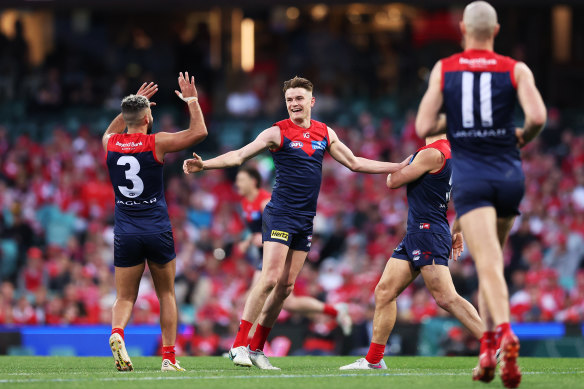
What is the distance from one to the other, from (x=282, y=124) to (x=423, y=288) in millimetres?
8103

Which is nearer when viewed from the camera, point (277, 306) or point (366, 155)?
point (277, 306)

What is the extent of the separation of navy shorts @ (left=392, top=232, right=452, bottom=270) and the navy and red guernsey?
1.05 meters

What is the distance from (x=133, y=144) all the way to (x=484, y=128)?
3339 millimetres

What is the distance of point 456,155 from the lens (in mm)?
7297

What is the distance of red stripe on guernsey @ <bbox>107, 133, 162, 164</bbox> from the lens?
28.9ft

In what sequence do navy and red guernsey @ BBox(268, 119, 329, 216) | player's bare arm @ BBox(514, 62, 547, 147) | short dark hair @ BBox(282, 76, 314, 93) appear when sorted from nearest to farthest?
player's bare arm @ BBox(514, 62, 547, 147)
navy and red guernsey @ BBox(268, 119, 329, 216)
short dark hair @ BBox(282, 76, 314, 93)

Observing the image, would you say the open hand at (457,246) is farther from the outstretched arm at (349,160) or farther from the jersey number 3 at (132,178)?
the jersey number 3 at (132,178)

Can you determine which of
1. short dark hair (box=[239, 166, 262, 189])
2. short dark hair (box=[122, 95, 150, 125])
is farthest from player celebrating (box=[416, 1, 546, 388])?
short dark hair (box=[239, 166, 262, 189])

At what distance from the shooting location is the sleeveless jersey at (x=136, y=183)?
8.81 meters

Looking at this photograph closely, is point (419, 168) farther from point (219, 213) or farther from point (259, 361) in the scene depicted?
point (219, 213)

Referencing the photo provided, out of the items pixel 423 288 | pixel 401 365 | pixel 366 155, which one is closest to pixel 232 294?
pixel 423 288

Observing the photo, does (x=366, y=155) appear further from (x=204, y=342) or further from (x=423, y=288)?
(x=204, y=342)

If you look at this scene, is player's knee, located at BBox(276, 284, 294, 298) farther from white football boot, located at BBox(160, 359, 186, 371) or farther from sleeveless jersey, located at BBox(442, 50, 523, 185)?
sleeveless jersey, located at BBox(442, 50, 523, 185)

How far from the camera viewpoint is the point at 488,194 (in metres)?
7.16
